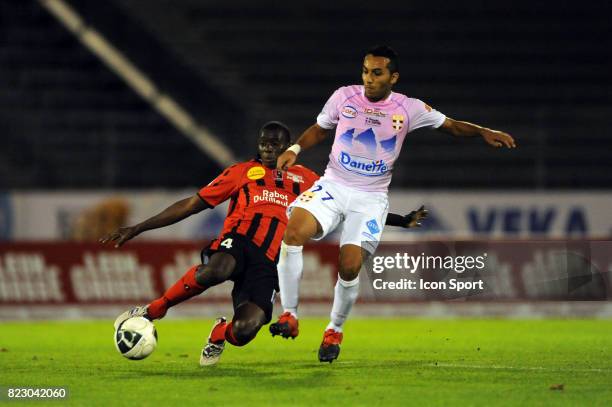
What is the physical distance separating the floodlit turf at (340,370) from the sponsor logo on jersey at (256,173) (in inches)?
Result: 54.9

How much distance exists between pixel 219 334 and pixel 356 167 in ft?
5.08

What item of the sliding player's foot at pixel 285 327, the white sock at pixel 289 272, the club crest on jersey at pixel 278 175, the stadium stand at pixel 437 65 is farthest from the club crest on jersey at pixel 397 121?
the stadium stand at pixel 437 65

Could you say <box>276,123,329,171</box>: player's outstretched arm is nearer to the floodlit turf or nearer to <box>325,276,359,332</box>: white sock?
<box>325,276,359,332</box>: white sock

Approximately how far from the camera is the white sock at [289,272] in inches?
330

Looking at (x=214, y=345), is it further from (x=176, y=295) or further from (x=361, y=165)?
(x=361, y=165)

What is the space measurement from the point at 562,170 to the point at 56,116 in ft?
34.7

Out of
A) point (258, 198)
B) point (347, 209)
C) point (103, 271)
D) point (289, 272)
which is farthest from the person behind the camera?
point (103, 271)

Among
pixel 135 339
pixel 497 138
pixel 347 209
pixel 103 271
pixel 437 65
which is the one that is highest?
pixel 497 138

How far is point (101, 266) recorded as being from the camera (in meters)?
18.5

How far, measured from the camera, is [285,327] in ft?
26.1

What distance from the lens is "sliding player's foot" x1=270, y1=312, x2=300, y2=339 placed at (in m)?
7.95

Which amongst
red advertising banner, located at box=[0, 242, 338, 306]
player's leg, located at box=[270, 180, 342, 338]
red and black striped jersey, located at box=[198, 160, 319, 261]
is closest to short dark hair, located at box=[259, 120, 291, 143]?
red and black striped jersey, located at box=[198, 160, 319, 261]

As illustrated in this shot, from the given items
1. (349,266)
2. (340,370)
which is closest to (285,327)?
(340,370)

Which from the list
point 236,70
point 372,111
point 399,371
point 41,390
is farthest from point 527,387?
point 236,70
